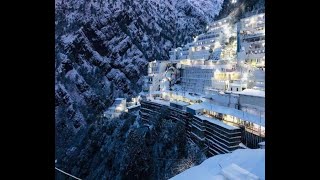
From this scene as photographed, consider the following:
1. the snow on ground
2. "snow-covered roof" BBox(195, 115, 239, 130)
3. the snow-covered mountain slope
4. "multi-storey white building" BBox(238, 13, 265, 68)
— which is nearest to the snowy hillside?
the snow-covered mountain slope

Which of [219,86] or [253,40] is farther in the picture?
[253,40]

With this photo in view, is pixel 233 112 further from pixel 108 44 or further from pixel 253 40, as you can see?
pixel 108 44

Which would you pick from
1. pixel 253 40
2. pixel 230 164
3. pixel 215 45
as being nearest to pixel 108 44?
pixel 215 45

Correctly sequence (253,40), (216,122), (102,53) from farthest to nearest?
(102,53) < (253,40) < (216,122)

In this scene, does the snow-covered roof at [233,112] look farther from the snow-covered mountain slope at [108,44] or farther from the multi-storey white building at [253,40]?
the snow-covered mountain slope at [108,44]

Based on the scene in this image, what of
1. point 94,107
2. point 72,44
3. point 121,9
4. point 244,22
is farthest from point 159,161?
point 121,9

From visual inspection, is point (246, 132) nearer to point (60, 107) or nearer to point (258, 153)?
point (258, 153)

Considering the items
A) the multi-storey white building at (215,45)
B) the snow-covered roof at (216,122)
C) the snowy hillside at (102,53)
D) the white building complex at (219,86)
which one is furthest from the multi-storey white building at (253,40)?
the snowy hillside at (102,53)
